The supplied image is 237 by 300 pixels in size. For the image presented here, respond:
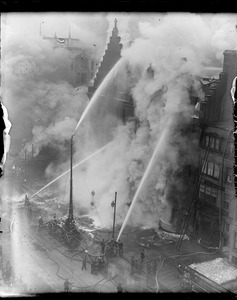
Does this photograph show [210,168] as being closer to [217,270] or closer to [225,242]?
[225,242]

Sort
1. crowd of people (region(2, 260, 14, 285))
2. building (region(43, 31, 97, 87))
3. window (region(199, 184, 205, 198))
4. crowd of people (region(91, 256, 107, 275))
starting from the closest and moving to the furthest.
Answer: crowd of people (region(2, 260, 14, 285))
crowd of people (region(91, 256, 107, 275))
window (region(199, 184, 205, 198))
building (region(43, 31, 97, 87))

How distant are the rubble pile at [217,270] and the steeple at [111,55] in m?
22.6

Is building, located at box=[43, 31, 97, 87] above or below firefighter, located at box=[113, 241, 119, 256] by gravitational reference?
above

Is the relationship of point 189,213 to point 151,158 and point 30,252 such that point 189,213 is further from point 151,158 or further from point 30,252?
point 30,252

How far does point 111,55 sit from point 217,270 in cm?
2419

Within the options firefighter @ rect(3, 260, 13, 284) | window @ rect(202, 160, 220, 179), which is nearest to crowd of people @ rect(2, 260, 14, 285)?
firefighter @ rect(3, 260, 13, 284)

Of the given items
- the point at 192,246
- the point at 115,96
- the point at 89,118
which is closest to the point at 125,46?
the point at 115,96

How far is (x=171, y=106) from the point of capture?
27094 mm

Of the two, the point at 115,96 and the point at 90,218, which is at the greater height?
the point at 115,96

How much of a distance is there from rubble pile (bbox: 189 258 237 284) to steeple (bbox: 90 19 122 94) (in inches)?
892

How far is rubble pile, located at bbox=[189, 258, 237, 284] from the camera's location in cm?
2030

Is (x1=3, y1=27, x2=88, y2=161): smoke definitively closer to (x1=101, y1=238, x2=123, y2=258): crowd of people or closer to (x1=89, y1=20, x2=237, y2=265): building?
(x1=89, y1=20, x2=237, y2=265): building

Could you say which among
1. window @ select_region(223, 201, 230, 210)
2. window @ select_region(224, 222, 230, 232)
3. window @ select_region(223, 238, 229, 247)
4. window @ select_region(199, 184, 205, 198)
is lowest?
window @ select_region(223, 238, 229, 247)
